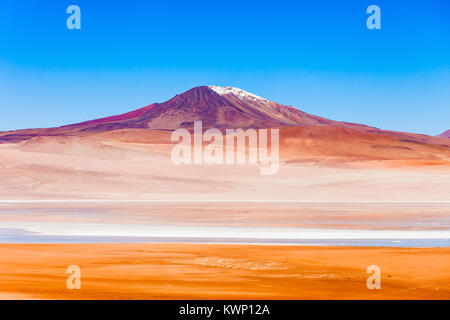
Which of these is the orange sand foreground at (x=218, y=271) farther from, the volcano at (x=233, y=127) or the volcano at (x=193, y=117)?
the volcano at (x=193, y=117)

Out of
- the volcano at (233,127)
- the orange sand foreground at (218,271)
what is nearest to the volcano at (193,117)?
the volcano at (233,127)

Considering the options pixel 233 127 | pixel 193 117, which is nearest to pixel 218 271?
pixel 233 127

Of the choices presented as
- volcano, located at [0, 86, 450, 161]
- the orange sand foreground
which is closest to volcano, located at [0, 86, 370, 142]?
volcano, located at [0, 86, 450, 161]

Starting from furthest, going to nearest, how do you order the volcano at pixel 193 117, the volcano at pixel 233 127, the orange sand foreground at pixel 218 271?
the volcano at pixel 193 117 < the volcano at pixel 233 127 < the orange sand foreground at pixel 218 271

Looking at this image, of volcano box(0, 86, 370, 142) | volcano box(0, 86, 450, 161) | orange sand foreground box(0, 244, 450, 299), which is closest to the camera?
orange sand foreground box(0, 244, 450, 299)

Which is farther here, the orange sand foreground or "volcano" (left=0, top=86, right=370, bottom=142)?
"volcano" (left=0, top=86, right=370, bottom=142)

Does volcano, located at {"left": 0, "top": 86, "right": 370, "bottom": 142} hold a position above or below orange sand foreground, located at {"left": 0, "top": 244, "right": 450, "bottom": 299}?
above

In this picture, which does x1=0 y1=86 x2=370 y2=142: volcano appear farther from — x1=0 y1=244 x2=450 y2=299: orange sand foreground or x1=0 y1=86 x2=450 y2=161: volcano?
x1=0 y1=244 x2=450 y2=299: orange sand foreground

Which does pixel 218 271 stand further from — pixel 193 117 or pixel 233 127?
pixel 193 117
